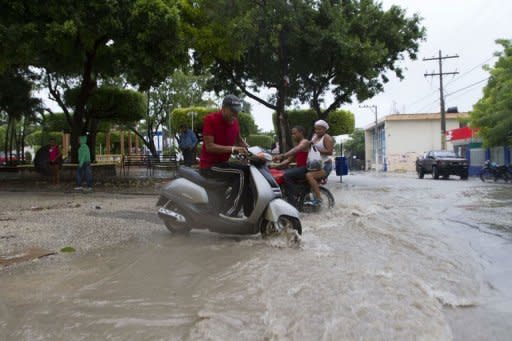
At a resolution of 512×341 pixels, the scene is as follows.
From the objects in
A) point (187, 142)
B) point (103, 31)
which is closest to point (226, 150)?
point (103, 31)

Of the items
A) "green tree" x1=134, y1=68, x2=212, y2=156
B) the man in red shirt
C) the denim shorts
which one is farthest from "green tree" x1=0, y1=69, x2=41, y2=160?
"green tree" x1=134, y1=68, x2=212, y2=156

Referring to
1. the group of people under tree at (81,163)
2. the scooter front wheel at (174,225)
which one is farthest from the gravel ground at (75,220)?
the group of people under tree at (81,163)

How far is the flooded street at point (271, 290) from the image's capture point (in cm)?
275

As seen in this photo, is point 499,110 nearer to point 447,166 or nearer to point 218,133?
point 447,166

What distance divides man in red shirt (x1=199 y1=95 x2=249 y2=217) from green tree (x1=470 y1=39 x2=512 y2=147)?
18.6 metres

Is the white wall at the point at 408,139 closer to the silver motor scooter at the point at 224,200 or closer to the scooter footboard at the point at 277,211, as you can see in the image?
the silver motor scooter at the point at 224,200

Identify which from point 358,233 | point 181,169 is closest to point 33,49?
point 181,169

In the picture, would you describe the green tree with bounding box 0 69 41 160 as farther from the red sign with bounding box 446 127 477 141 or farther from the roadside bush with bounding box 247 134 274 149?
the roadside bush with bounding box 247 134 274 149

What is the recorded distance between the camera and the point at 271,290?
3.43 metres

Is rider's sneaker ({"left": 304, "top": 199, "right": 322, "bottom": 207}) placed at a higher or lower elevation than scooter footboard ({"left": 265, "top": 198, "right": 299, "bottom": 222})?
lower

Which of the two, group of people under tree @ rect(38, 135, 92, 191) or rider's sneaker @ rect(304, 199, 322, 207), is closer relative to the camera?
rider's sneaker @ rect(304, 199, 322, 207)

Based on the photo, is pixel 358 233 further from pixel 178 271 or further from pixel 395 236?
pixel 178 271

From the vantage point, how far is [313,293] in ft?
10.9

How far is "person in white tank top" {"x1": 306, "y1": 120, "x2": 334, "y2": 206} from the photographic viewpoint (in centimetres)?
787
